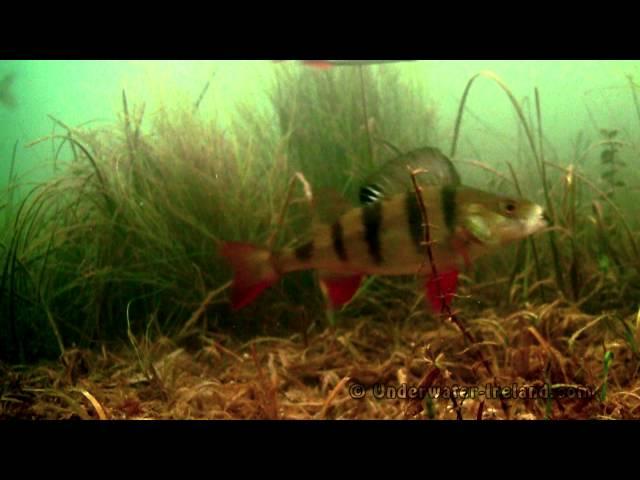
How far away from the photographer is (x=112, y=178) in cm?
474

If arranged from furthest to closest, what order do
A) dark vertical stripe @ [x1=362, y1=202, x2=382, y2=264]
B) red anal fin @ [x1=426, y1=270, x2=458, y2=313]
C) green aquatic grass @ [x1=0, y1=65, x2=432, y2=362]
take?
green aquatic grass @ [x1=0, y1=65, x2=432, y2=362], dark vertical stripe @ [x1=362, y1=202, x2=382, y2=264], red anal fin @ [x1=426, y1=270, x2=458, y2=313]

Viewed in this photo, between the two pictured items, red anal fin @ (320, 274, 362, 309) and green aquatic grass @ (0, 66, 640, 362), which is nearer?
red anal fin @ (320, 274, 362, 309)

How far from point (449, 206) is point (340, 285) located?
0.74 m

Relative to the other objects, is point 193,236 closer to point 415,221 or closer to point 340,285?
point 340,285

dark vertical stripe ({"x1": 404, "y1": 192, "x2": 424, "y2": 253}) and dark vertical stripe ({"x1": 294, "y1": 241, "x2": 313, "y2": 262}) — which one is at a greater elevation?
dark vertical stripe ({"x1": 404, "y1": 192, "x2": 424, "y2": 253})

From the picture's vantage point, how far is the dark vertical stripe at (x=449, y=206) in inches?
115

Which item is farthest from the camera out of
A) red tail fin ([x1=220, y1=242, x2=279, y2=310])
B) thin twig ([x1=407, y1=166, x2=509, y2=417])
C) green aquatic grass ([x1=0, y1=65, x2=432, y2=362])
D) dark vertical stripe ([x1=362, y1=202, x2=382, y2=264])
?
green aquatic grass ([x1=0, y1=65, x2=432, y2=362])

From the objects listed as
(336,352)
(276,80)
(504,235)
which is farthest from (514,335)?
(276,80)

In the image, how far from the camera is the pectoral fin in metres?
3.13

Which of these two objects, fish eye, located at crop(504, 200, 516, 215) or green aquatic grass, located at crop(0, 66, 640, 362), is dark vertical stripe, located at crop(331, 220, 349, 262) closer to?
fish eye, located at crop(504, 200, 516, 215)

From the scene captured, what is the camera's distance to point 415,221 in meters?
2.95

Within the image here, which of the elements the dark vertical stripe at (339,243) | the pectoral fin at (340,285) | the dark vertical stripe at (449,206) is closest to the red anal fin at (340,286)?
the pectoral fin at (340,285)

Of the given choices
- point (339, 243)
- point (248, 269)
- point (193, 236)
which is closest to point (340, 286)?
point (339, 243)

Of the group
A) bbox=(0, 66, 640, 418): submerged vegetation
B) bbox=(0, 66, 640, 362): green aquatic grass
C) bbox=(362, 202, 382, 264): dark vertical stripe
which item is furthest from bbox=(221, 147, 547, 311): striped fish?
bbox=(0, 66, 640, 362): green aquatic grass
